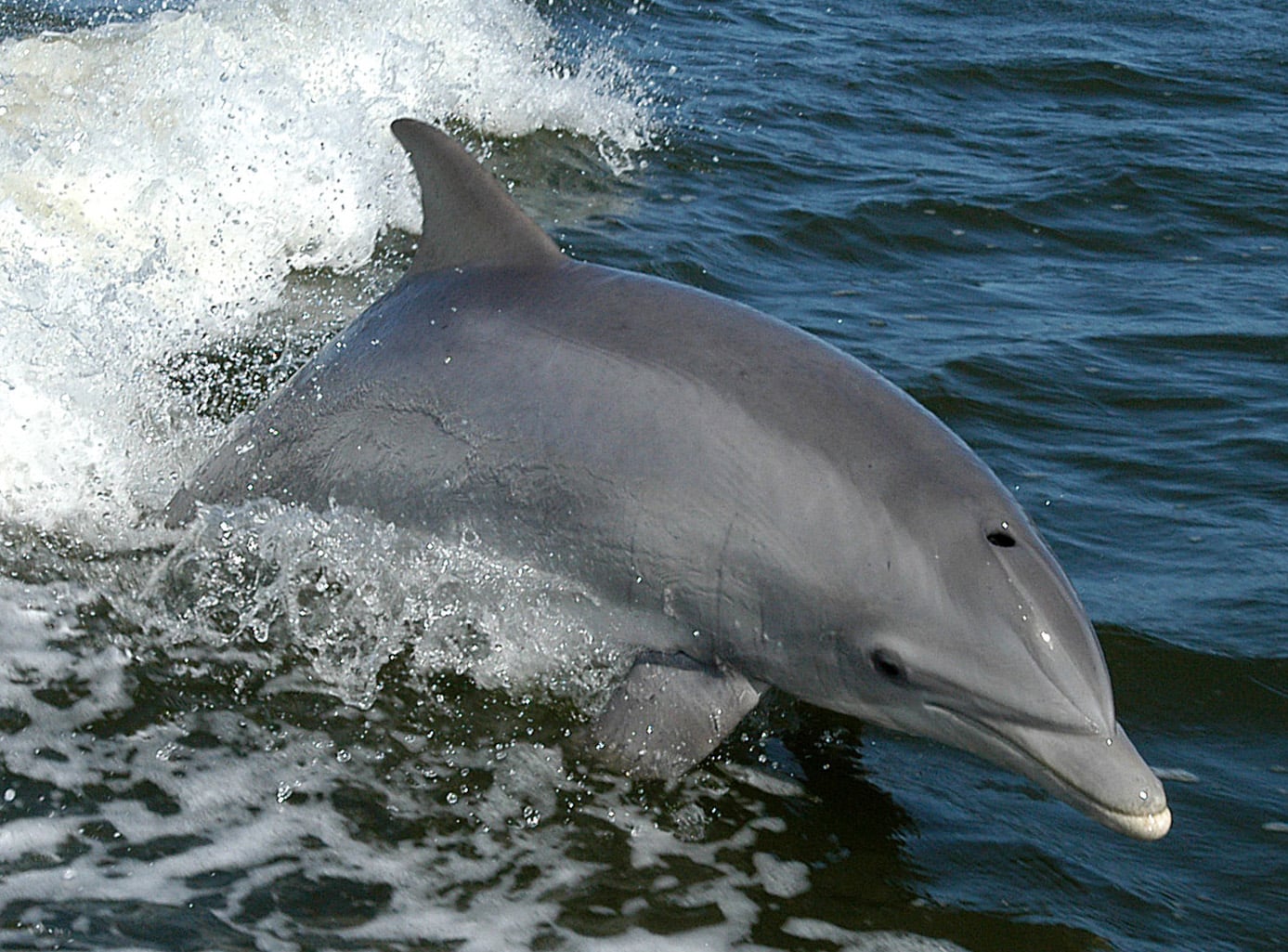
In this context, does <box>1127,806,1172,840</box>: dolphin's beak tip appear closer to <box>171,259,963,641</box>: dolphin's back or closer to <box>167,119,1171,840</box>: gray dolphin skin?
<box>167,119,1171,840</box>: gray dolphin skin

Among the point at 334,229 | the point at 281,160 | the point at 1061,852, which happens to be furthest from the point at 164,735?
the point at 281,160

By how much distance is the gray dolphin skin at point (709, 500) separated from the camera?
480 centimetres

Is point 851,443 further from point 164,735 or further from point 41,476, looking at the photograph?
point 41,476

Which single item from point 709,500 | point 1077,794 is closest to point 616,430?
point 709,500

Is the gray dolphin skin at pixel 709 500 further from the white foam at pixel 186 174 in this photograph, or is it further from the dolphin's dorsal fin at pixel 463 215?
the white foam at pixel 186 174

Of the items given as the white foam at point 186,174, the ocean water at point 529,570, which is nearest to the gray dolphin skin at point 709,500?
the ocean water at point 529,570

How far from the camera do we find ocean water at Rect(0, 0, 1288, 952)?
16.3 ft

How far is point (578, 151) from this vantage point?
46.3ft

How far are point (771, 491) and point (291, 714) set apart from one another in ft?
6.24

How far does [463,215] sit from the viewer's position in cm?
591

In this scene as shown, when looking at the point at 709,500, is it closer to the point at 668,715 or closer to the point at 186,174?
the point at 668,715

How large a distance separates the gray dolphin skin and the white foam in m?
1.93

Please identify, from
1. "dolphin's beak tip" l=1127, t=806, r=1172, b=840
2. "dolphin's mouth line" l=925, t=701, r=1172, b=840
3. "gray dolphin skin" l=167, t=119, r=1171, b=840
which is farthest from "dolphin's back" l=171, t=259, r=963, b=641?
"dolphin's beak tip" l=1127, t=806, r=1172, b=840

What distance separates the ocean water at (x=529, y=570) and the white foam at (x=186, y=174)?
4 cm
